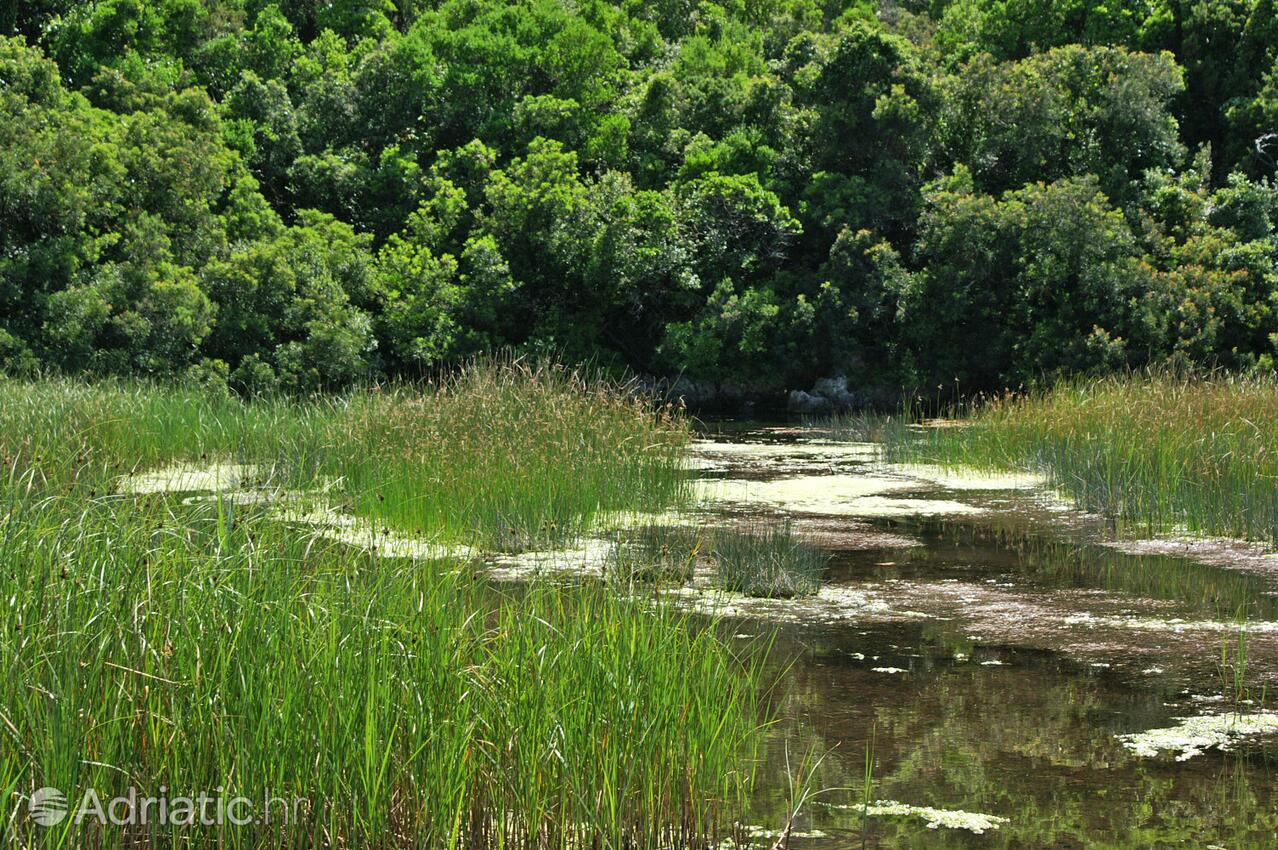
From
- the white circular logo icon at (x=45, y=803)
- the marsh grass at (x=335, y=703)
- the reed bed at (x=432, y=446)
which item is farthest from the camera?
the reed bed at (x=432, y=446)

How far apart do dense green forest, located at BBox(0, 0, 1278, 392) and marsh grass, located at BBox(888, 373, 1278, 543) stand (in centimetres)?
859

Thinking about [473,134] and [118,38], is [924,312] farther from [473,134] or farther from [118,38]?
[118,38]

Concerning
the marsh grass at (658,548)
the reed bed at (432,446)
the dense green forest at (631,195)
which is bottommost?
the marsh grass at (658,548)

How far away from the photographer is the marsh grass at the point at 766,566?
269 inches

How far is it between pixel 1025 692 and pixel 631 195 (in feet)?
75.2

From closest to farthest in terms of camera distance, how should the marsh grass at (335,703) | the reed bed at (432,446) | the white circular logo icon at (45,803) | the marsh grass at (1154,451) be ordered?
1. the white circular logo icon at (45,803)
2. the marsh grass at (335,703)
3. the reed bed at (432,446)
4. the marsh grass at (1154,451)

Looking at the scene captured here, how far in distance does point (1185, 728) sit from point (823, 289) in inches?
822

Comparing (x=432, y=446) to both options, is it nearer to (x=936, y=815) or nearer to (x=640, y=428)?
(x=640, y=428)

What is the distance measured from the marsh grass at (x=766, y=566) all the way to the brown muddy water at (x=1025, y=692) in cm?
18

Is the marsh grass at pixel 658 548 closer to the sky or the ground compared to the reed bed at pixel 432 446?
closer to the ground
